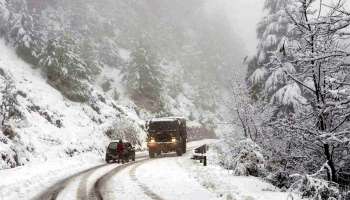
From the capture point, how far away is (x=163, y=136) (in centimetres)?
3222

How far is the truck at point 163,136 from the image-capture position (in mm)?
32250

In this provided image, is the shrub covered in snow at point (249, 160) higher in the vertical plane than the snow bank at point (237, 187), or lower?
higher

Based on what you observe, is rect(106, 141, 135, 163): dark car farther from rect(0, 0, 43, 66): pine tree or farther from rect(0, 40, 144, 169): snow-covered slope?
rect(0, 0, 43, 66): pine tree

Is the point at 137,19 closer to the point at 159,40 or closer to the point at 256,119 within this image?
the point at 159,40

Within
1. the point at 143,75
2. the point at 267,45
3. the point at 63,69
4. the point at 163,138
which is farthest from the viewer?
the point at 143,75

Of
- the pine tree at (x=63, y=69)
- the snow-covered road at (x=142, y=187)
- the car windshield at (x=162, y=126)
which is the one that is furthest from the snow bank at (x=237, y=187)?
the pine tree at (x=63, y=69)

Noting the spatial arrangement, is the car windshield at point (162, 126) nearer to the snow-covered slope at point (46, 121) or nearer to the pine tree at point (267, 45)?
the snow-covered slope at point (46, 121)

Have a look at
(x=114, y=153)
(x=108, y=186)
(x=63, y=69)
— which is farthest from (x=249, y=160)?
(x=63, y=69)

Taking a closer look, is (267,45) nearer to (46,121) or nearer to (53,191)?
(53,191)

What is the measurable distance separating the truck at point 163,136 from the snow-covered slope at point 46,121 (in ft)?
17.9

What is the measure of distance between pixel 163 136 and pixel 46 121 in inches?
379

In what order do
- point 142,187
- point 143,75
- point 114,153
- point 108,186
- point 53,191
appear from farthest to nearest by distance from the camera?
point 143,75 < point 114,153 < point 108,186 < point 142,187 < point 53,191

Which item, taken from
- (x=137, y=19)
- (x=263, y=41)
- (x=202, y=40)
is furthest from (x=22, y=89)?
(x=202, y=40)

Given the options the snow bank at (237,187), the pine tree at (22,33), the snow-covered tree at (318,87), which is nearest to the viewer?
the snow-covered tree at (318,87)
